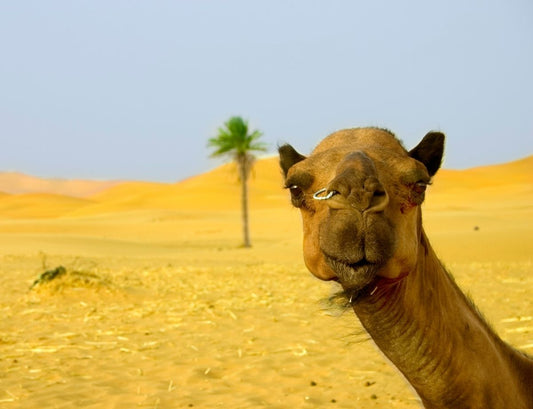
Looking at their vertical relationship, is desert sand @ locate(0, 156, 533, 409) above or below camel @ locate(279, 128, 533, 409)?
below

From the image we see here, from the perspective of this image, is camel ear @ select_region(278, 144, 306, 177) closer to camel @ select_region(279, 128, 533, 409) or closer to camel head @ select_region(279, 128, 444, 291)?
camel @ select_region(279, 128, 533, 409)

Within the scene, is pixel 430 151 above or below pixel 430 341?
above

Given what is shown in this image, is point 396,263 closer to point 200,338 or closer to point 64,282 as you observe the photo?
point 200,338

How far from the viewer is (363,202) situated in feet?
7.45

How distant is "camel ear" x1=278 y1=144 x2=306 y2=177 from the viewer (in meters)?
2.93

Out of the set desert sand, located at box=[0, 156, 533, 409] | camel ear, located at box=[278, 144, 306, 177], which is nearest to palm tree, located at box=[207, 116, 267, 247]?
desert sand, located at box=[0, 156, 533, 409]

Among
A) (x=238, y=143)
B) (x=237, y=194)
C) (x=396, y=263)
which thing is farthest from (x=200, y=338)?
(x=237, y=194)

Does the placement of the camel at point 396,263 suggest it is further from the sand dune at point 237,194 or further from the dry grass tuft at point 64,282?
the sand dune at point 237,194

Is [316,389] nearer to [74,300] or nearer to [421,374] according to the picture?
[421,374]

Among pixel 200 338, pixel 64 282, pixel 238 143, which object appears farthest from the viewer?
pixel 238 143

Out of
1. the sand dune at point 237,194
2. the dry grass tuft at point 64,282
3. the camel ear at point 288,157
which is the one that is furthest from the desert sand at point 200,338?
the sand dune at point 237,194

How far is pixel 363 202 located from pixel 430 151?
0.60 metres

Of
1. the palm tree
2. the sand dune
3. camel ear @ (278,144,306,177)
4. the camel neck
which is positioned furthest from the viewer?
the sand dune

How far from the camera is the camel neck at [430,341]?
2.62 m
